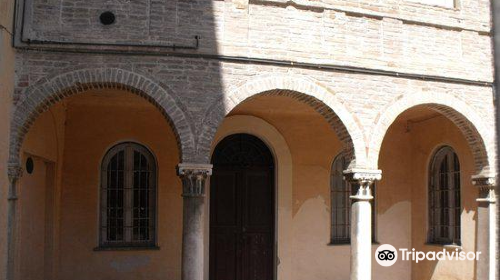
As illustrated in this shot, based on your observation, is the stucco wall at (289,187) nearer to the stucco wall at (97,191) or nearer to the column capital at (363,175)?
the stucco wall at (97,191)

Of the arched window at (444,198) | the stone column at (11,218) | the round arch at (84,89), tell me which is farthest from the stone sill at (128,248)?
the arched window at (444,198)

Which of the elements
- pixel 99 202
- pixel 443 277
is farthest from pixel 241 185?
pixel 443 277

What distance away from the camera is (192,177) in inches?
339

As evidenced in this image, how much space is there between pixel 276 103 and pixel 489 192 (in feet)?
13.7

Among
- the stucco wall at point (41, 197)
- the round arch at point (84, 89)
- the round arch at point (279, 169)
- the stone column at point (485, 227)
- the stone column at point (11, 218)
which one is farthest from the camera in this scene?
the round arch at point (279, 169)

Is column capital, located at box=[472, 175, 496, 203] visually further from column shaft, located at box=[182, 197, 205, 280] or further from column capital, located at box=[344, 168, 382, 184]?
column shaft, located at box=[182, 197, 205, 280]

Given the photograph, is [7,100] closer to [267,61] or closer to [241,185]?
[267,61]

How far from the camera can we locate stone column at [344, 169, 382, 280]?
30.5 ft

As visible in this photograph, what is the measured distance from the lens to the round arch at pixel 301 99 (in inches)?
342

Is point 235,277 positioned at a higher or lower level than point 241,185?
lower

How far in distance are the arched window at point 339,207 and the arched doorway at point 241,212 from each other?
132 centimetres

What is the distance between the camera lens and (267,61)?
9.01 meters

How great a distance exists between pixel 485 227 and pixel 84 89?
7.15 meters

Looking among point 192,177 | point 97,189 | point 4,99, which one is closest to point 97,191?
point 97,189
